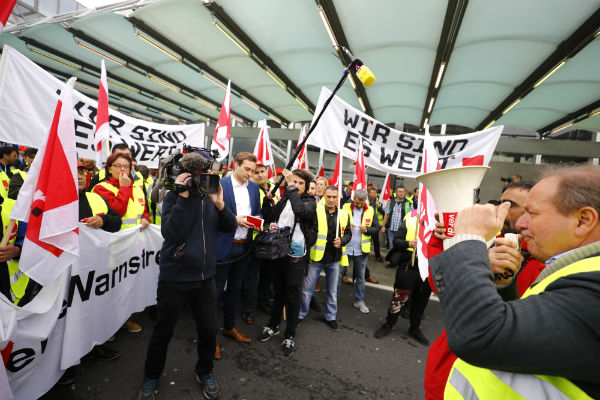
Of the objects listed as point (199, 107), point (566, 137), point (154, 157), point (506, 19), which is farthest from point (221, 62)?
point (566, 137)

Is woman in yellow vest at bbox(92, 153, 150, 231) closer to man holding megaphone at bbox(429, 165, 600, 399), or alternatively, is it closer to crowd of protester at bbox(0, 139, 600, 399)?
crowd of protester at bbox(0, 139, 600, 399)

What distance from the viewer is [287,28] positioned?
18.6 feet

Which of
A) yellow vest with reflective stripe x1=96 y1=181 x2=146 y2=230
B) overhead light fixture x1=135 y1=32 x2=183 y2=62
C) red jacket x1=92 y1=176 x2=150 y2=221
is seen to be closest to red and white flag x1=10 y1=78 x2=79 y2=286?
red jacket x1=92 y1=176 x2=150 y2=221

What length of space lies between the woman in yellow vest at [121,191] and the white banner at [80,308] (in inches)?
10.2

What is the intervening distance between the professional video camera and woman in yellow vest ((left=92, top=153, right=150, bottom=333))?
135 cm

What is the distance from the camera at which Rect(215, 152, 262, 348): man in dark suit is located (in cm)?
290

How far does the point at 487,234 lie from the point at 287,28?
20.5 ft

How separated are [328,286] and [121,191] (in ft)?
9.23

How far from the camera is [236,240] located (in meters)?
3.04

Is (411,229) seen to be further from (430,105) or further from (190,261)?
(430,105)

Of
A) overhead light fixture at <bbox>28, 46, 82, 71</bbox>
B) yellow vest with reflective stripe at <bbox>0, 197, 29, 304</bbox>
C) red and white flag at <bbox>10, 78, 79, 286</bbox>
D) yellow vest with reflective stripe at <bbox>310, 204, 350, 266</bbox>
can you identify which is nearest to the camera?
red and white flag at <bbox>10, 78, 79, 286</bbox>

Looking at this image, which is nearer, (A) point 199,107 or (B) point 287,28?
(B) point 287,28

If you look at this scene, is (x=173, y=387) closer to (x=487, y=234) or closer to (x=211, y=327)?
(x=211, y=327)

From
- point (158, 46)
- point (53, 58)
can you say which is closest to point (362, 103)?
point (158, 46)
